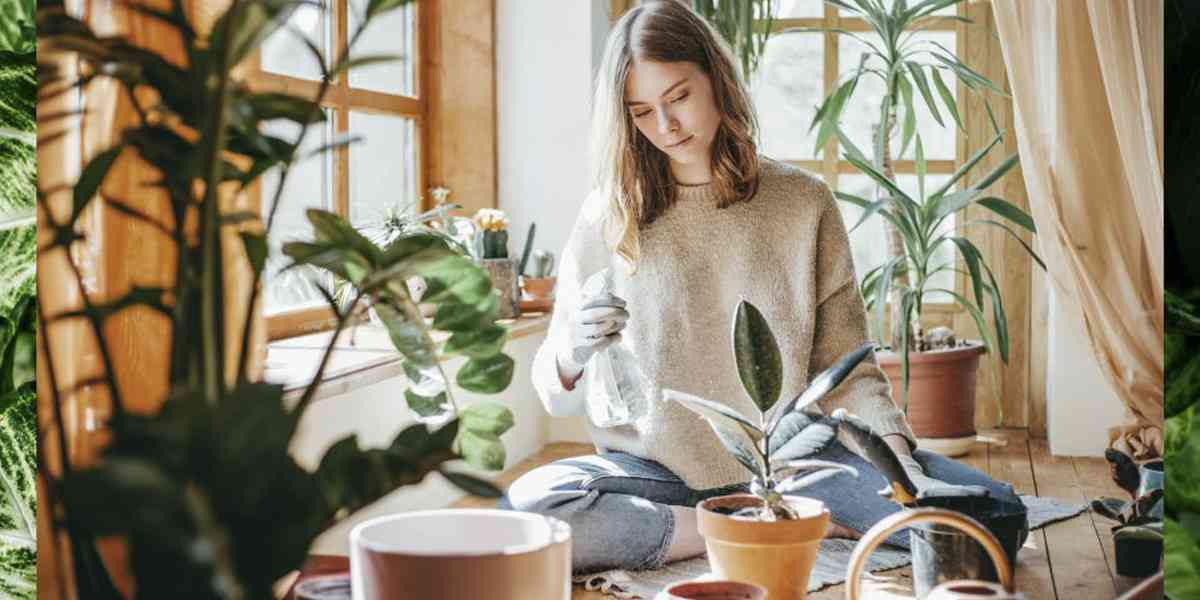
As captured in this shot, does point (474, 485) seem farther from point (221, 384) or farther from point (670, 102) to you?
point (670, 102)

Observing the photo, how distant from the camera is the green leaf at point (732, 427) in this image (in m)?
1.04

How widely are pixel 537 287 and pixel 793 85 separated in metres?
1.14

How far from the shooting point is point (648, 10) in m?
2.14

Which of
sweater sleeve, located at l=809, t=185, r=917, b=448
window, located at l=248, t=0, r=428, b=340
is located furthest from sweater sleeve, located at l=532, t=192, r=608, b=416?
window, located at l=248, t=0, r=428, b=340

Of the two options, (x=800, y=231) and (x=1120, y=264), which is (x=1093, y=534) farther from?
(x=800, y=231)

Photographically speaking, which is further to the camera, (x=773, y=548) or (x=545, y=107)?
(x=545, y=107)

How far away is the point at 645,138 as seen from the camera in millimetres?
2271

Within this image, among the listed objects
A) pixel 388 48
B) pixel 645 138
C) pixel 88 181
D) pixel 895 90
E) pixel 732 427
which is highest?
pixel 388 48

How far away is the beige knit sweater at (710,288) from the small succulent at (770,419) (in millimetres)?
1128

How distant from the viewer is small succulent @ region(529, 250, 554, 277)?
11.6 ft

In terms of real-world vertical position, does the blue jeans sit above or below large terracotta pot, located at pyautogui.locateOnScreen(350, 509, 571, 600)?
below

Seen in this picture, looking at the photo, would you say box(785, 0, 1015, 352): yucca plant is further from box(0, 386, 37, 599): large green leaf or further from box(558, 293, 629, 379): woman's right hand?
box(0, 386, 37, 599): large green leaf

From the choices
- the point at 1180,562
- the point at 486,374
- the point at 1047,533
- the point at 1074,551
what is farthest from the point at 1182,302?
the point at 1047,533

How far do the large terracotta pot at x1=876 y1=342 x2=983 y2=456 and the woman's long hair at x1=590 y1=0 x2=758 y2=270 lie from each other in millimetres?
1363
